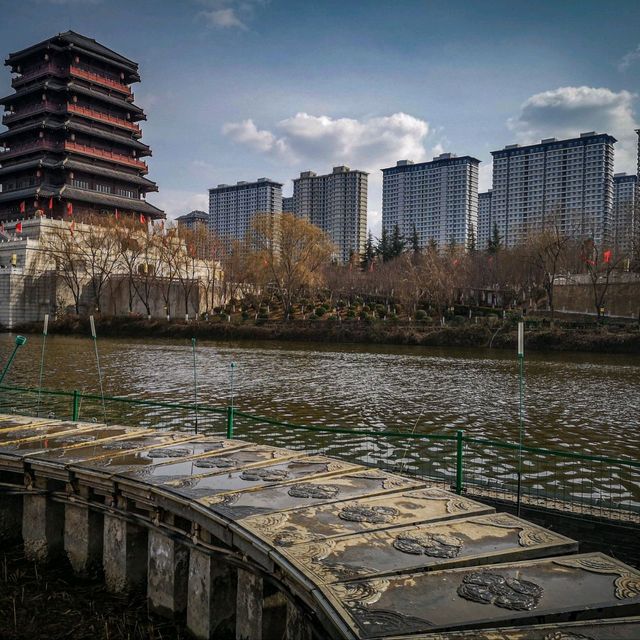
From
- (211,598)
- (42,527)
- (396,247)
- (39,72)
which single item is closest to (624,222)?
(396,247)

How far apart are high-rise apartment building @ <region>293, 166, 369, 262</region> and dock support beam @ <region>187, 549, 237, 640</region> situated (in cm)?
13980

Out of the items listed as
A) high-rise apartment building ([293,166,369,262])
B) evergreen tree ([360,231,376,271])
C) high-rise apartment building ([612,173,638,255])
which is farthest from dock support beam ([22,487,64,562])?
high-rise apartment building ([293,166,369,262])

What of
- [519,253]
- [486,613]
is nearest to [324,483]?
[486,613]

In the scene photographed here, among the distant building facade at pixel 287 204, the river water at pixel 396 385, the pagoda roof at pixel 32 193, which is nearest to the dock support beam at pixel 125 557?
the river water at pixel 396 385

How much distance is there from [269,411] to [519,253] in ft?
190

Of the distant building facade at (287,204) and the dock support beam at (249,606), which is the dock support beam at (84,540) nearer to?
the dock support beam at (249,606)

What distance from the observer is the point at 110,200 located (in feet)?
265

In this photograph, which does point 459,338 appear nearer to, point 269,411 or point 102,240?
point 269,411

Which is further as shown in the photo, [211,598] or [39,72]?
[39,72]

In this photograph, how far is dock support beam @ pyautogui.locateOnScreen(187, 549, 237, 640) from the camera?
23.6 feet

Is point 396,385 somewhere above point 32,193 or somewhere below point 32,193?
below

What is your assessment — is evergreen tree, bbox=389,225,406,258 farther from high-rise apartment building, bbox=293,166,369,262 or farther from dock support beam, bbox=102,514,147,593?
dock support beam, bbox=102,514,147,593

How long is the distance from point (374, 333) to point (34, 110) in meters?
55.4

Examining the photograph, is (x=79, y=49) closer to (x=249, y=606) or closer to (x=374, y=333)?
(x=374, y=333)
